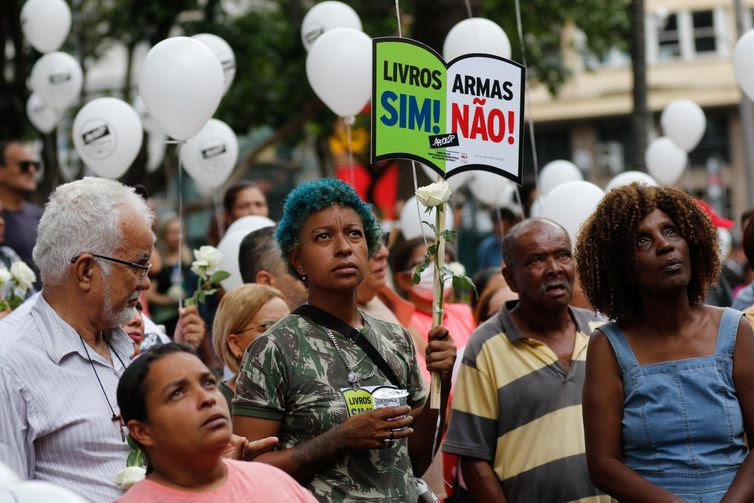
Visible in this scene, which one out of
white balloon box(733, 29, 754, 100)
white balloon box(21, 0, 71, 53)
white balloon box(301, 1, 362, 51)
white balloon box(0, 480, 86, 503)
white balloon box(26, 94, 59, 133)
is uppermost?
white balloon box(21, 0, 71, 53)

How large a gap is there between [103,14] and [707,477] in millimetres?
19540

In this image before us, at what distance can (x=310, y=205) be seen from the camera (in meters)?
4.20

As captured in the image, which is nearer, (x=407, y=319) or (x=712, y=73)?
(x=407, y=319)

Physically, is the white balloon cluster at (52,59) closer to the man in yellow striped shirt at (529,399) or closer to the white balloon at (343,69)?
the white balloon at (343,69)

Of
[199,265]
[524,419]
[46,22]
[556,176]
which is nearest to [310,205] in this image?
[524,419]

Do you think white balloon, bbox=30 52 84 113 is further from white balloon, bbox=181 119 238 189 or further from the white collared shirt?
the white collared shirt

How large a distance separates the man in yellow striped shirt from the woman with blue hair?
2.10ft

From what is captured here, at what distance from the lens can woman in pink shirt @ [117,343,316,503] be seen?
3211 millimetres

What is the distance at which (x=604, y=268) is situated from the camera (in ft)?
14.1

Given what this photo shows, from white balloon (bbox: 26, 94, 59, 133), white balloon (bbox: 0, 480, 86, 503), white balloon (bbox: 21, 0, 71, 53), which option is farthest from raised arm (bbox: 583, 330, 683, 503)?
white balloon (bbox: 26, 94, 59, 133)

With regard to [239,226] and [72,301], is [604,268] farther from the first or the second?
[239,226]

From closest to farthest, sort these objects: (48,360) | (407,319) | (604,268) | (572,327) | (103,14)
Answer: (48,360)
(604,268)
(572,327)
(407,319)
(103,14)

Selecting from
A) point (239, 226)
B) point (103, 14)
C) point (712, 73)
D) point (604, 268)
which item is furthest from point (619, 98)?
point (604, 268)

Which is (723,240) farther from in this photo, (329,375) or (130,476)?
(130,476)
